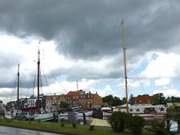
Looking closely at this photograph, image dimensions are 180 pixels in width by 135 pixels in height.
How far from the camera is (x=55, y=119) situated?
64.6 m

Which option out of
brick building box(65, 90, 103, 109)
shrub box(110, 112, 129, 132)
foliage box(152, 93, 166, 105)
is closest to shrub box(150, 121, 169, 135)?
shrub box(110, 112, 129, 132)

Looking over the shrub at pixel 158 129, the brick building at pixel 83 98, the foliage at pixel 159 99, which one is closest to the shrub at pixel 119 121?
the shrub at pixel 158 129

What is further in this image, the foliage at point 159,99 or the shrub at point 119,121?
the foliage at point 159,99

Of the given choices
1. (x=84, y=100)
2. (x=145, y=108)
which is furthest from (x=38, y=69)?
(x=84, y=100)

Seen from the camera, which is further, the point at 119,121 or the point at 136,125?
the point at 119,121

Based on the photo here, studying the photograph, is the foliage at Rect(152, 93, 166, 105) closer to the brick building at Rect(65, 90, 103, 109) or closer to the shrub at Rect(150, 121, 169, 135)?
the brick building at Rect(65, 90, 103, 109)

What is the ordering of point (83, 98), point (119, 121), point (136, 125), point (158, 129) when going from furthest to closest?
1. point (83, 98)
2. point (119, 121)
3. point (136, 125)
4. point (158, 129)

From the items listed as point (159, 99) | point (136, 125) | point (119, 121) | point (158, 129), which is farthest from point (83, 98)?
point (158, 129)

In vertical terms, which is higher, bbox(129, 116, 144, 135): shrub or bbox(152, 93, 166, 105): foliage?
bbox(152, 93, 166, 105): foliage

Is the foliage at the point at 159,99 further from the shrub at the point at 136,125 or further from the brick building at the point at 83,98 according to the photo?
the shrub at the point at 136,125

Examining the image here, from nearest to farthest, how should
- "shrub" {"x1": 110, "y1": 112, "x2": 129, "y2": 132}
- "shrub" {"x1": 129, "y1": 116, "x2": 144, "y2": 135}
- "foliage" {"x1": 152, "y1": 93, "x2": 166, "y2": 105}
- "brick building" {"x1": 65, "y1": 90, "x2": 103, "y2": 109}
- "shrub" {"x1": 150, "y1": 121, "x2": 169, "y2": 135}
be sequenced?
"shrub" {"x1": 150, "y1": 121, "x2": 169, "y2": 135} < "shrub" {"x1": 129, "y1": 116, "x2": 144, "y2": 135} < "shrub" {"x1": 110, "y1": 112, "x2": 129, "y2": 132} < "foliage" {"x1": 152, "y1": 93, "x2": 166, "y2": 105} < "brick building" {"x1": 65, "y1": 90, "x2": 103, "y2": 109}

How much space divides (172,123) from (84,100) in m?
150

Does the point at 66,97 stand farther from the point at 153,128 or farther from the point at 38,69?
the point at 153,128

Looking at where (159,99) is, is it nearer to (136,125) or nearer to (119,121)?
(119,121)
